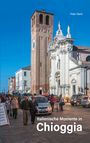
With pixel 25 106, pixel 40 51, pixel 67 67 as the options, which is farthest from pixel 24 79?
pixel 25 106

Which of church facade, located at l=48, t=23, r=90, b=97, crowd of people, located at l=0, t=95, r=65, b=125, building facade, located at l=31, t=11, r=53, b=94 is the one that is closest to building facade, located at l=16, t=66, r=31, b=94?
building facade, located at l=31, t=11, r=53, b=94

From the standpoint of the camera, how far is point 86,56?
76.6m

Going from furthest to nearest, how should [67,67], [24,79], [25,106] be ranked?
[24,79] → [67,67] → [25,106]

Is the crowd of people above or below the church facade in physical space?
below

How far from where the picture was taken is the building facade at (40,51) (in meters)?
84.7

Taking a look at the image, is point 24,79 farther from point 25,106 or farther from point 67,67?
point 25,106

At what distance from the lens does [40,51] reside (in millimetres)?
84875

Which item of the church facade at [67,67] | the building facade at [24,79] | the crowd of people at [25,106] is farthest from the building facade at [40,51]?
the crowd of people at [25,106]

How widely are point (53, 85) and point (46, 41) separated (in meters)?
13.8

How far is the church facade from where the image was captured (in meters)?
64.2

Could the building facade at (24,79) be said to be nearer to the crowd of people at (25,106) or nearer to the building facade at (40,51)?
the building facade at (40,51)

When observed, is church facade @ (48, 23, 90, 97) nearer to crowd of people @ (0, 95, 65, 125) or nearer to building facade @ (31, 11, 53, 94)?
building facade @ (31, 11, 53, 94)

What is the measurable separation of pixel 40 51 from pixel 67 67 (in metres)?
16.1

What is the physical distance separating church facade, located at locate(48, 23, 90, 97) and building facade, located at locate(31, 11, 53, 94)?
14.9 feet
